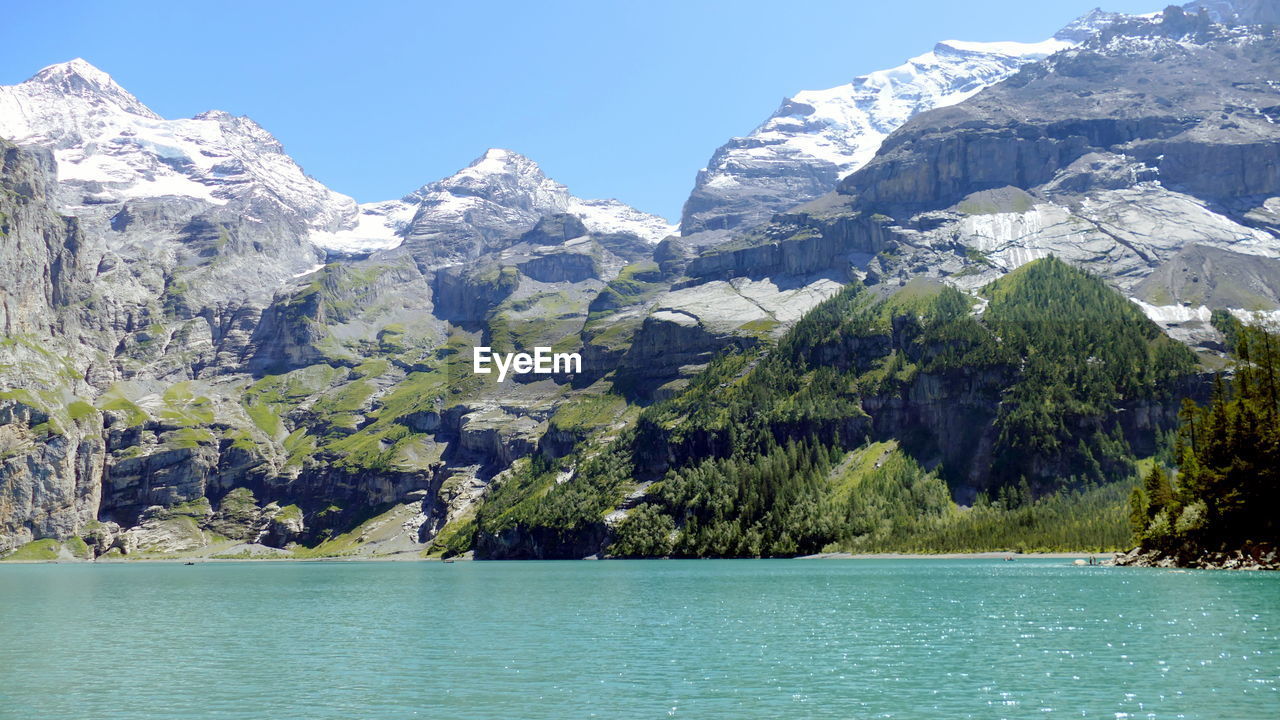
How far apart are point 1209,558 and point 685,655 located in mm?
100968

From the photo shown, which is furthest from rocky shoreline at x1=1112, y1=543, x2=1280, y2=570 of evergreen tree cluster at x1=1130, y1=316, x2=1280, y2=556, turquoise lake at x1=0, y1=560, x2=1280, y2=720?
turquoise lake at x1=0, y1=560, x2=1280, y2=720

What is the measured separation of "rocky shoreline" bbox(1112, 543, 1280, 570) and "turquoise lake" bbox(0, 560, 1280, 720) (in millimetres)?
5819

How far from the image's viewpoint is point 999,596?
109375 millimetres

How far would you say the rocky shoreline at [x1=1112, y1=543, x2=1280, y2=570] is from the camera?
407 ft

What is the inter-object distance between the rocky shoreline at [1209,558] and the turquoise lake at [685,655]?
5.82 metres

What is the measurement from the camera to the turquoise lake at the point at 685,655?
164 feet

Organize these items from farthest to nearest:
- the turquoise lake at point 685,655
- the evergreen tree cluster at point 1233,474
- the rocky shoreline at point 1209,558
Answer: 1. the rocky shoreline at point 1209,558
2. the evergreen tree cluster at point 1233,474
3. the turquoise lake at point 685,655

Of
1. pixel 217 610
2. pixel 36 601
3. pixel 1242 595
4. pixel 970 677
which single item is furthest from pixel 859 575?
pixel 36 601

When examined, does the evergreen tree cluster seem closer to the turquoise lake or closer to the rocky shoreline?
the rocky shoreline

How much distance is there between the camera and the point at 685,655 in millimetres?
68250

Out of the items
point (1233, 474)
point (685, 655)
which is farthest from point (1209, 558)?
point (685, 655)

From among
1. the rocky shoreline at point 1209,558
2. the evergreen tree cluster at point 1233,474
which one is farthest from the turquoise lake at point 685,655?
the evergreen tree cluster at point 1233,474

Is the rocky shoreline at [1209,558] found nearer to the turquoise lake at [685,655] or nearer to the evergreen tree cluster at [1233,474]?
the evergreen tree cluster at [1233,474]

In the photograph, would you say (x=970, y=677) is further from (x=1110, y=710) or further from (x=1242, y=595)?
(x=1242, y=595)
